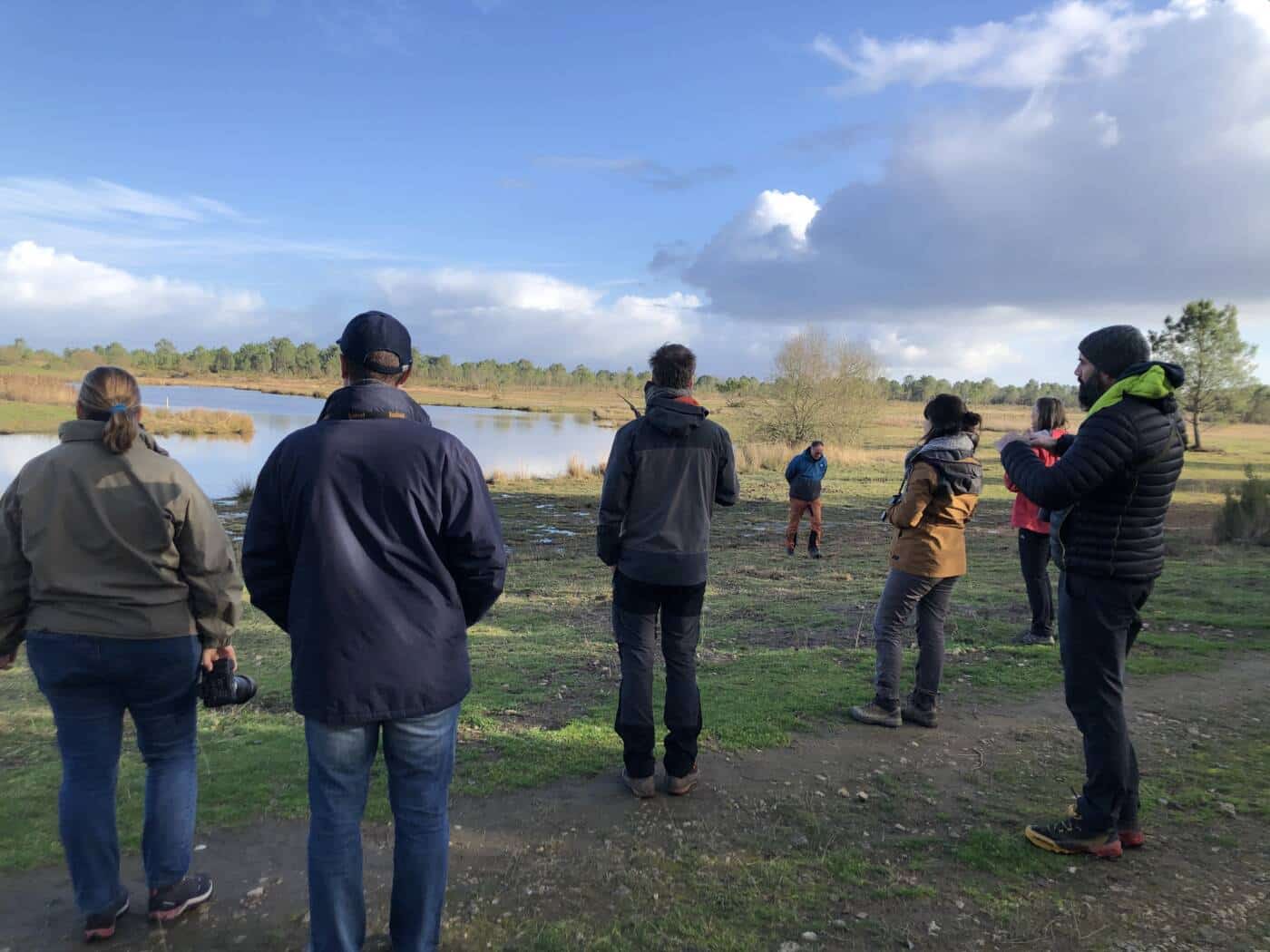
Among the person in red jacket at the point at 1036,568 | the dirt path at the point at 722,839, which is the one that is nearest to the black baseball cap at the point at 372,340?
the dirt path at the point at 722,839

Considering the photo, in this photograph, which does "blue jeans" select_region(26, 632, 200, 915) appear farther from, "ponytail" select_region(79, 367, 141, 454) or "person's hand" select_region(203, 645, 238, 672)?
"ponytail" select_region(79, 367, 141, 454)

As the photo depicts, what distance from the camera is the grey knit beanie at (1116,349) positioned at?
127 inches

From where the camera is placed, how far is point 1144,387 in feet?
9.91

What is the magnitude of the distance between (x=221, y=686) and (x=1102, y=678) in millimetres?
3286

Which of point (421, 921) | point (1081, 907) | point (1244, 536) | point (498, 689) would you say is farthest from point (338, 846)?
point (1244, 536)

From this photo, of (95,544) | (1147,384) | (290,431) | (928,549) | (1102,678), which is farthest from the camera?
(290,431)

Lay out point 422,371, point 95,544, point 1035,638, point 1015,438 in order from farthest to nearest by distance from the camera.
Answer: point 422,371 → point 1035,638 → point 1015,438 → point 95,544

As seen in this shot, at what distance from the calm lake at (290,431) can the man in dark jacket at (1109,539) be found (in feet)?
32.7

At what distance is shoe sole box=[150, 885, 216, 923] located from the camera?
2.71m

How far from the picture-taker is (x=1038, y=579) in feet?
21.3

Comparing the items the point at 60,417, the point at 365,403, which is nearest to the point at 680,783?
the point at 365,403

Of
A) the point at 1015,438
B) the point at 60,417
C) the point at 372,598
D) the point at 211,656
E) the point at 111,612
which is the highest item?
the point at 1015,438

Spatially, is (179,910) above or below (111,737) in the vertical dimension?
below

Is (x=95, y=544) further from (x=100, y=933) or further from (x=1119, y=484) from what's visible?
(x=1119, y=484)
